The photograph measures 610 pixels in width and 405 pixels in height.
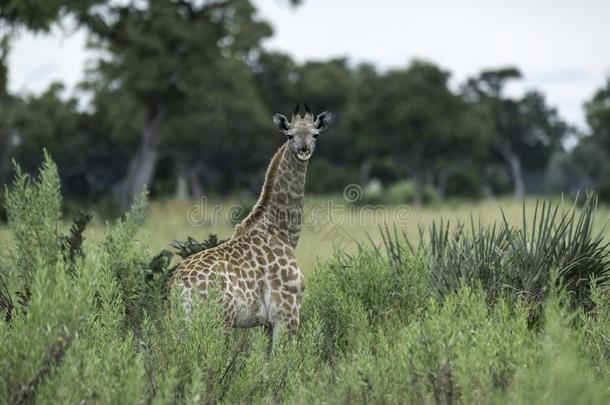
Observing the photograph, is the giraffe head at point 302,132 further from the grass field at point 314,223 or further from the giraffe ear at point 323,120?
the grass field at point 314,223

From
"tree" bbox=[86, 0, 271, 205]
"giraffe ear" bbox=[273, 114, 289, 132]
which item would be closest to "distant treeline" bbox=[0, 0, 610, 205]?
"tree" bbox=[86, 0, 271, 205]

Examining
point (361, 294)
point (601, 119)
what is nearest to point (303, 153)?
point (361, 294)

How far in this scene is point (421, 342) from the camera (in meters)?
6.06

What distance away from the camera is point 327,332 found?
8492 mm

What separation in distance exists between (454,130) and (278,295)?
5369 cm

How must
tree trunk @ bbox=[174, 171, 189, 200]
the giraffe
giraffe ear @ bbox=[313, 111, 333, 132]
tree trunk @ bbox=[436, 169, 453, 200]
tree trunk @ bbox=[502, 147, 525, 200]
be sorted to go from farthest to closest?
1. tree trunk @ bbox=[502, 147, 525, 200]
2. tree trunk @ bbox=[436, 169, 453, 200]
3. tree trunk @ bbox=[174, 171, 189, 200]
4. giraffe ear @ bbox=[313, 111, 333, 132]
5. the giraffe

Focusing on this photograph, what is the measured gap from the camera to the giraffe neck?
8055mm

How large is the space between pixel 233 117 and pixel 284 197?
156 ft

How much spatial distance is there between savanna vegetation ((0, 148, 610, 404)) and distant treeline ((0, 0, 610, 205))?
61.6ft

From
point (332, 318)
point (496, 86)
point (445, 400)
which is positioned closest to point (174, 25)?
point (332, 318)

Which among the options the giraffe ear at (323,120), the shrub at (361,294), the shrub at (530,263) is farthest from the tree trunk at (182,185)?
the giraffe ear at (323,120)

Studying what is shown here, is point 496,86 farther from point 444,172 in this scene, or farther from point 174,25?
point 174,25

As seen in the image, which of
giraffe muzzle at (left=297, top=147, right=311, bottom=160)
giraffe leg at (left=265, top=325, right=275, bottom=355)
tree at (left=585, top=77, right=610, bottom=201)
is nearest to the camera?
giraffe leg at (left=265, top=325, right=275, bottom=355)

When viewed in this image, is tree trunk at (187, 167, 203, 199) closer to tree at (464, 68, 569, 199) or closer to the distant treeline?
the distant treeline
